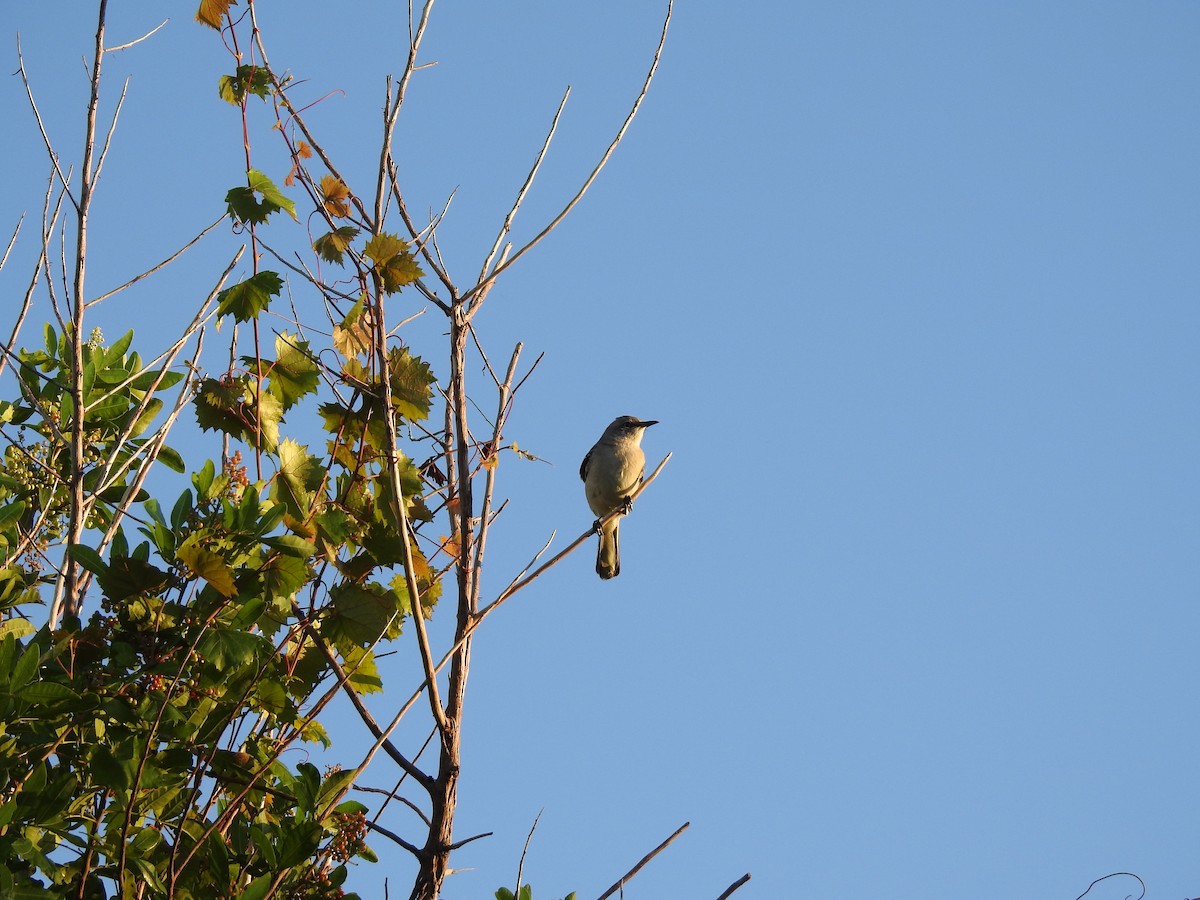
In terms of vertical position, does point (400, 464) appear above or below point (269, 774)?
above

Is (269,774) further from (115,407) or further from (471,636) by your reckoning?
(115,407)

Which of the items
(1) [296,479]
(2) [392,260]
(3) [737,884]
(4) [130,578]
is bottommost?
(3) [737,884]

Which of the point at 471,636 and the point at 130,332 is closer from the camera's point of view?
the point at 471,636

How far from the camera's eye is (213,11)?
13.2 feet

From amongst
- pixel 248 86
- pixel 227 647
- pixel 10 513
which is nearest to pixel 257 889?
pixel 227 647

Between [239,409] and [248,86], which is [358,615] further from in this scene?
[248,86]

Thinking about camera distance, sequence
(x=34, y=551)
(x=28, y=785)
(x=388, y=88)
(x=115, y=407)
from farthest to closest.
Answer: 1. (x=115, y=407)
2. (x=34, y=551)
3. (x=388, y=88)
4. (x=28, y=785)

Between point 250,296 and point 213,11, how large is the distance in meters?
0.98

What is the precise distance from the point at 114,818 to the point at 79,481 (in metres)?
1.03

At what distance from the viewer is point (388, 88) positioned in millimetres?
3953

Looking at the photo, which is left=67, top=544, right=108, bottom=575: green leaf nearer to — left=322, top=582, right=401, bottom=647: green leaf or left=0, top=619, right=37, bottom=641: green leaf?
left=0, top=619, right=37, bottom=641: green leaf

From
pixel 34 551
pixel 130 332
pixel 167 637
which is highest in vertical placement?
pixel 130 332

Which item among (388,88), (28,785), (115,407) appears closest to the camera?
(28,785)

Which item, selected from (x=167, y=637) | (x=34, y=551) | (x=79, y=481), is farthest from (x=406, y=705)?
(x=34, y=551)
